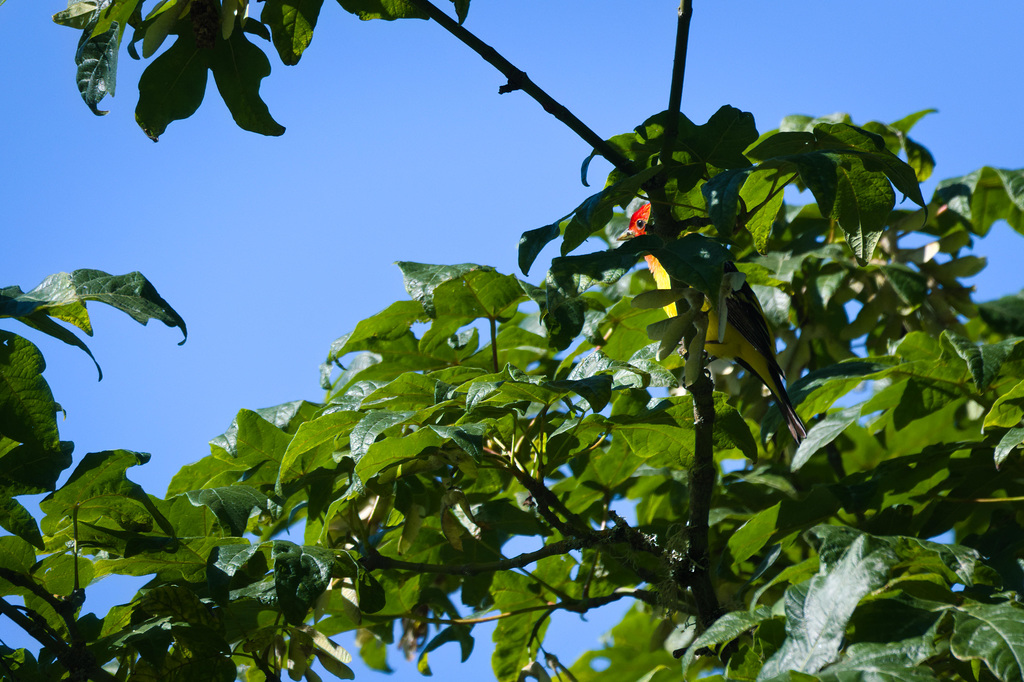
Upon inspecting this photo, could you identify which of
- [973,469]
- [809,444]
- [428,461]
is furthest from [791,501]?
[428,461]

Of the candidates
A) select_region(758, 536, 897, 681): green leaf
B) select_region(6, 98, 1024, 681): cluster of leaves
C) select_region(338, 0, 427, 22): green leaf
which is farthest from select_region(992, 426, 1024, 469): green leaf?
select_region(338, 0, 427, 22): green leaf

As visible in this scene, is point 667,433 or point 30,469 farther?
point 667,433

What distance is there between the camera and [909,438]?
322 cm

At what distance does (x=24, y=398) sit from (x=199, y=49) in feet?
2.95

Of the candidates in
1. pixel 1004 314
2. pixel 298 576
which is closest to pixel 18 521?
pixel 298 576

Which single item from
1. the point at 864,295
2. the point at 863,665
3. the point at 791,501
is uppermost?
the point at 864,295

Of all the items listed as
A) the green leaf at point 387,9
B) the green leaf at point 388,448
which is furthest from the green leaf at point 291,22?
the green leaf at point 388,448

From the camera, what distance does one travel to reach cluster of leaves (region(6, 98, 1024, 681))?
156 cm

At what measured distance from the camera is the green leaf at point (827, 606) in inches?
55.9

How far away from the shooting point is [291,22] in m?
1.97

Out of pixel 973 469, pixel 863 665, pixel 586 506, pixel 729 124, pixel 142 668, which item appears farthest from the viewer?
pixel 586 506

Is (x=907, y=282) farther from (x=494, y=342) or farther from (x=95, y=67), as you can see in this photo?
(x=95, y=67)

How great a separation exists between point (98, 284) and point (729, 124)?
4.65ft

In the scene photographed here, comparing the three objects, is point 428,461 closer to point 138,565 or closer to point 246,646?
point 246,646
